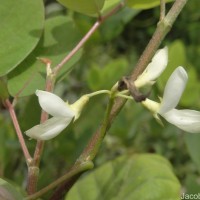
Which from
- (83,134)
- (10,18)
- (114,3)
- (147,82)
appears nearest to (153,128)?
(83,134)

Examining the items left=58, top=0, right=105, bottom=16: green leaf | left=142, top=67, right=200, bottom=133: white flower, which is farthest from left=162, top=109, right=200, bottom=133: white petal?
left=58, top=0, right=105, bottom=16: green leaf

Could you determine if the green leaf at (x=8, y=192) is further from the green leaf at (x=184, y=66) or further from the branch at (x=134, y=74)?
the green leaf at (x=184, y=66)

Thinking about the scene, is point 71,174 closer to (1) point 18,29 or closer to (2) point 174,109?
(2) point 174,109

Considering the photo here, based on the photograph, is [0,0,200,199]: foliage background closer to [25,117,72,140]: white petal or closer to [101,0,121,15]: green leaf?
[101,0,121,15]: green leaf

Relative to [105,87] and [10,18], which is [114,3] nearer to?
[10,18]

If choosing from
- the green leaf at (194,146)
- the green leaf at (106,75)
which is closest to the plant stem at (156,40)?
the green leaf at (194,146)

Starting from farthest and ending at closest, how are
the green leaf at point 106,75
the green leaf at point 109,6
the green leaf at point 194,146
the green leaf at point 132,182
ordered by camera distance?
the green leaf at point 106,75
the green leaf at point 194,146
the green leaf at point 109,6
the green leaf at point 132,182

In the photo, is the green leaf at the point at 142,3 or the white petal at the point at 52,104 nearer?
the white petal at the point at 52,104
